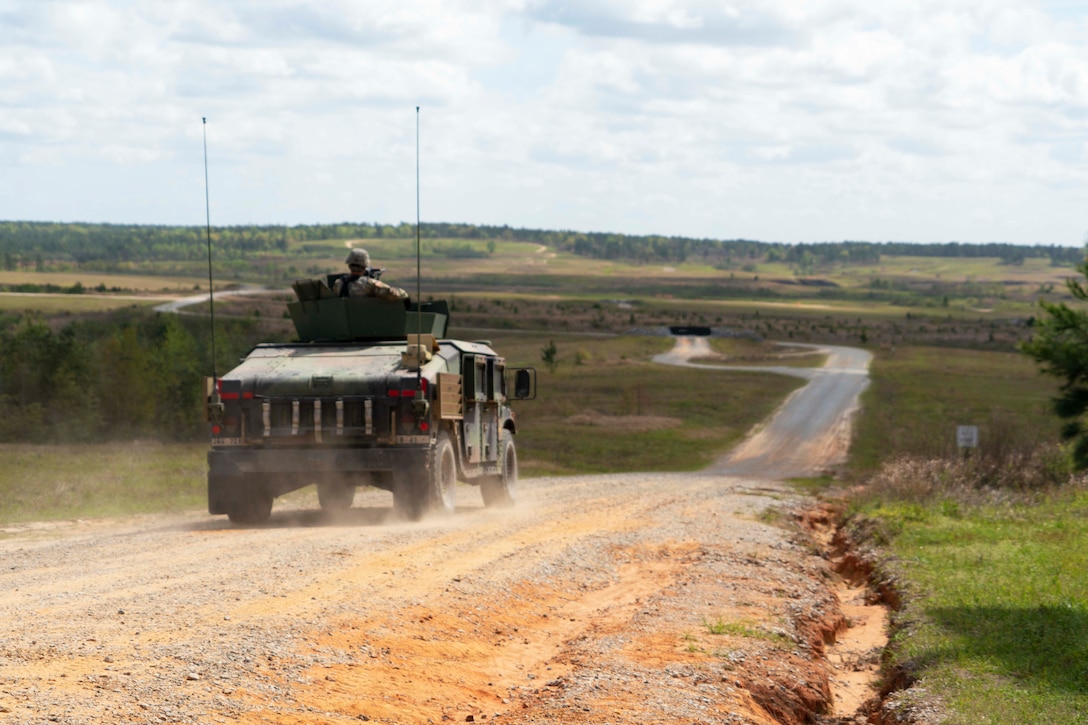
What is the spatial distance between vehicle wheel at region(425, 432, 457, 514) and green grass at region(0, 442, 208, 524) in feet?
21.3

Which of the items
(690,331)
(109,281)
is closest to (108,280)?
(109,281)

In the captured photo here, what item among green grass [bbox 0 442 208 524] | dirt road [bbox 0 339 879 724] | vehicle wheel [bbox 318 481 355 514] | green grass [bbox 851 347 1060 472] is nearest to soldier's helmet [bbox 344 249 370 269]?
vehicle wheel [bbox 318 481 355 514]

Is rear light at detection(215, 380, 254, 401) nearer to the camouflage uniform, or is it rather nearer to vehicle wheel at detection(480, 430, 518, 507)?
the camouflage uniform

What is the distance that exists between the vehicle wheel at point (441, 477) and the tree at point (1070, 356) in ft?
25.9

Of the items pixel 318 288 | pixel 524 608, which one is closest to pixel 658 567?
pixel 524 608

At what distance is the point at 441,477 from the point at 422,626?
766 cm

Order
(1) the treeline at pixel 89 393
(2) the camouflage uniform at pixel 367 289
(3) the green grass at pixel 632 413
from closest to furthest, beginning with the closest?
(2) the camouflage uniform at pixel 367 289, (3) the green grass at pixel 632 413, (1) the treeline at pixel 89 393

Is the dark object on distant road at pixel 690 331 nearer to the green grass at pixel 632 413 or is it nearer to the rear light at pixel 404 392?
the green grass at pixel 632 413

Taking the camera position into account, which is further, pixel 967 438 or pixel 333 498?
pixel 967 438

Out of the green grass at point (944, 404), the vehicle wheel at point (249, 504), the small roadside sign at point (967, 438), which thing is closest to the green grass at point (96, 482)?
the vehicle wheel at point (249, 504)

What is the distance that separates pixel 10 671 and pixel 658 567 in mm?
8600

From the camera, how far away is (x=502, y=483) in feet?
71.8

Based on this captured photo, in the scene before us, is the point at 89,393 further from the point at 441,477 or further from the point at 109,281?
the point at 109,281

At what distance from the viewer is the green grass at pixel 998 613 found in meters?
9.31
